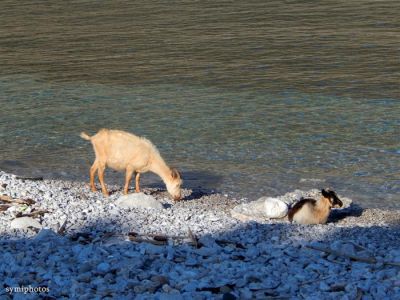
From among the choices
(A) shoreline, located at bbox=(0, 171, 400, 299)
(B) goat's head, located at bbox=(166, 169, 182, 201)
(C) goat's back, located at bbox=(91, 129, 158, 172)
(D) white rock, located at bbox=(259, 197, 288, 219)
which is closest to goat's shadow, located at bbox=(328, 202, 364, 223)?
(A) shoreline, located at bbox=(0, 171, 400, 299)

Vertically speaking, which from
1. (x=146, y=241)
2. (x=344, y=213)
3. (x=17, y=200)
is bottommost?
(x=344, y=213)

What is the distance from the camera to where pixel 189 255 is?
7.57 meters

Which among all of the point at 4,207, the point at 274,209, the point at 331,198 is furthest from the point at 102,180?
the point at 331,198

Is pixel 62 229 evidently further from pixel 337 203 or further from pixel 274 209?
pixel 337 203

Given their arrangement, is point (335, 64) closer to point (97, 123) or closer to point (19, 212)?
point (97, 123)

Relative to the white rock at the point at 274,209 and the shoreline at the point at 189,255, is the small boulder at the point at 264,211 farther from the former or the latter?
the shoreline at the point at 189,255

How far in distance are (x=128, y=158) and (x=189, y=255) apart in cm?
415

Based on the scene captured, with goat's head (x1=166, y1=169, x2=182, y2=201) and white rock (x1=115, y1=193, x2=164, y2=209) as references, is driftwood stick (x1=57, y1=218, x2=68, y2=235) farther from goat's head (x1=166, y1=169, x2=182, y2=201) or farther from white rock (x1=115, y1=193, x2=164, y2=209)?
goat's head (x1=166, y1=169, x2=182, y2=201)

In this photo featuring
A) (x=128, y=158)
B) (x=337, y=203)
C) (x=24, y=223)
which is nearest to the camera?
(x=24, y=223)

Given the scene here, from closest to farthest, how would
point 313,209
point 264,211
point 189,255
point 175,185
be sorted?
point 189,255
point 313,209
point 264,211
point 175,185

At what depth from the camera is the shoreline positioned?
6742 millimetres

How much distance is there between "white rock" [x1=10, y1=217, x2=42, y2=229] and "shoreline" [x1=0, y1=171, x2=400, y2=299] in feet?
0.33

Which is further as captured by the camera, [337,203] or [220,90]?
Answer: [220,90]

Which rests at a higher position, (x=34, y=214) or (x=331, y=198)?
(x=331, y=198)
